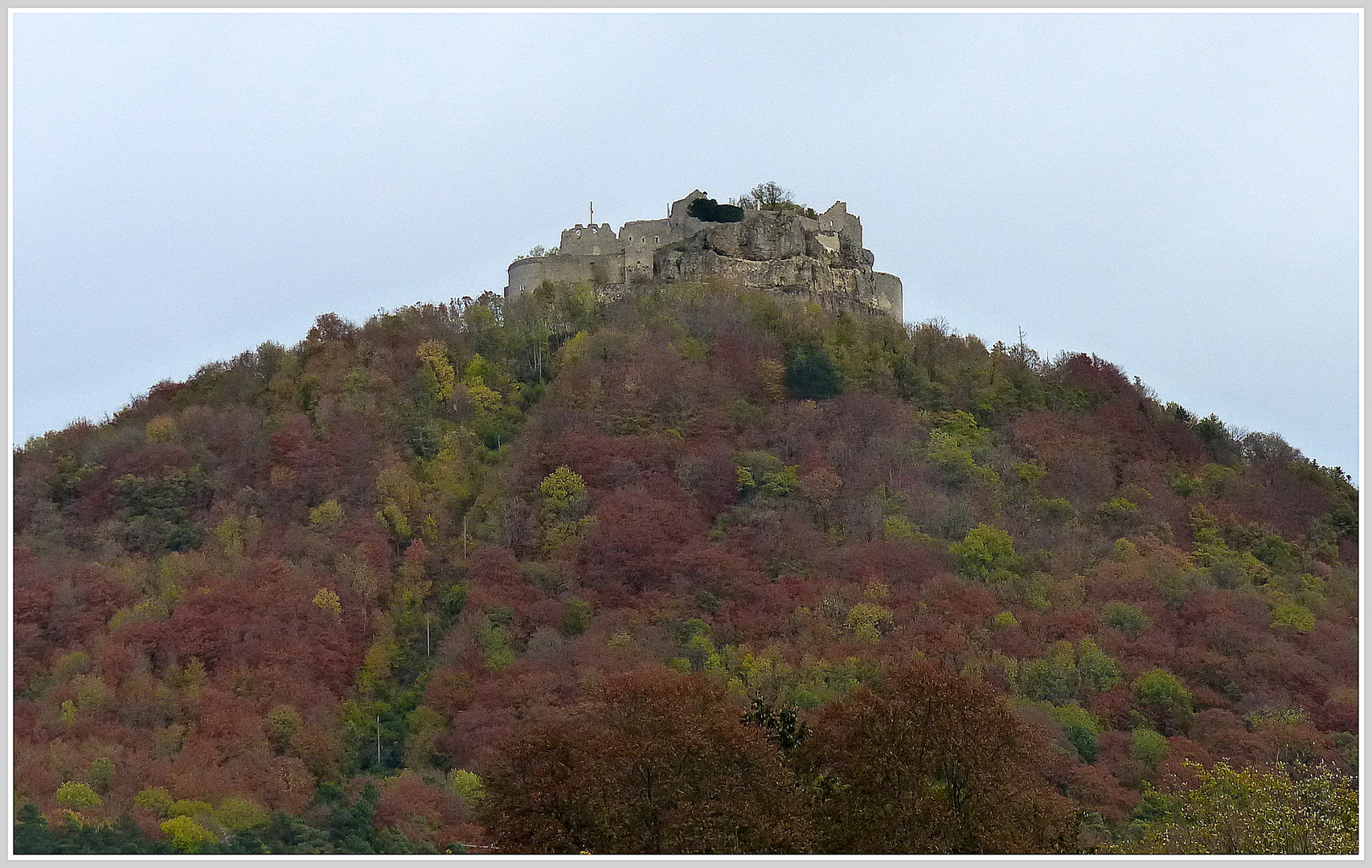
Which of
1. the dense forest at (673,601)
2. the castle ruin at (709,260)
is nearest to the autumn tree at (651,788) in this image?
the dense forest at (673,601)

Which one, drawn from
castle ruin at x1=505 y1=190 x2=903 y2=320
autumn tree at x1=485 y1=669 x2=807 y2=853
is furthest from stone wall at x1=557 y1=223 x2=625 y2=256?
autumn tree at x1=485 y1=669 x2=807 y2=853

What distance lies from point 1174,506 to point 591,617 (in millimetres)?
24577

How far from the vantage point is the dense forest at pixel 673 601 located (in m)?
37.7

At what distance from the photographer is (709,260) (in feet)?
281

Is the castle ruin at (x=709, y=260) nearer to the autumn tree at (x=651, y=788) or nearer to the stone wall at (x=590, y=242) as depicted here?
the stone wall at (x=590, y=242)

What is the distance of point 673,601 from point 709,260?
78.6 ft

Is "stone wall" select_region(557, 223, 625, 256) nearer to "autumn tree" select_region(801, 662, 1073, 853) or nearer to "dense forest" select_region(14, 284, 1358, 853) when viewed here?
"dense forest" select_region(14, 284, 1358, 853)

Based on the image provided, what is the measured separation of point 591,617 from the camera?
6556 cm

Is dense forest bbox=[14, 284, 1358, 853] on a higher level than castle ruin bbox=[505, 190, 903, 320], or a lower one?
lower

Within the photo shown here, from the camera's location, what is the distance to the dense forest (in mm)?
37656

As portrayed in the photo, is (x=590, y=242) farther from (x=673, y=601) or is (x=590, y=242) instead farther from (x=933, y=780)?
(x=933, y=780)

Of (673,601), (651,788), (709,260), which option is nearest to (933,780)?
(651,788)

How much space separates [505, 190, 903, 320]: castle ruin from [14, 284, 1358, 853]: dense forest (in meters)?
1.45

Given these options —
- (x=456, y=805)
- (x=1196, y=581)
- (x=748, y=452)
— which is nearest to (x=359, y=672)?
(x=456, y=805)
